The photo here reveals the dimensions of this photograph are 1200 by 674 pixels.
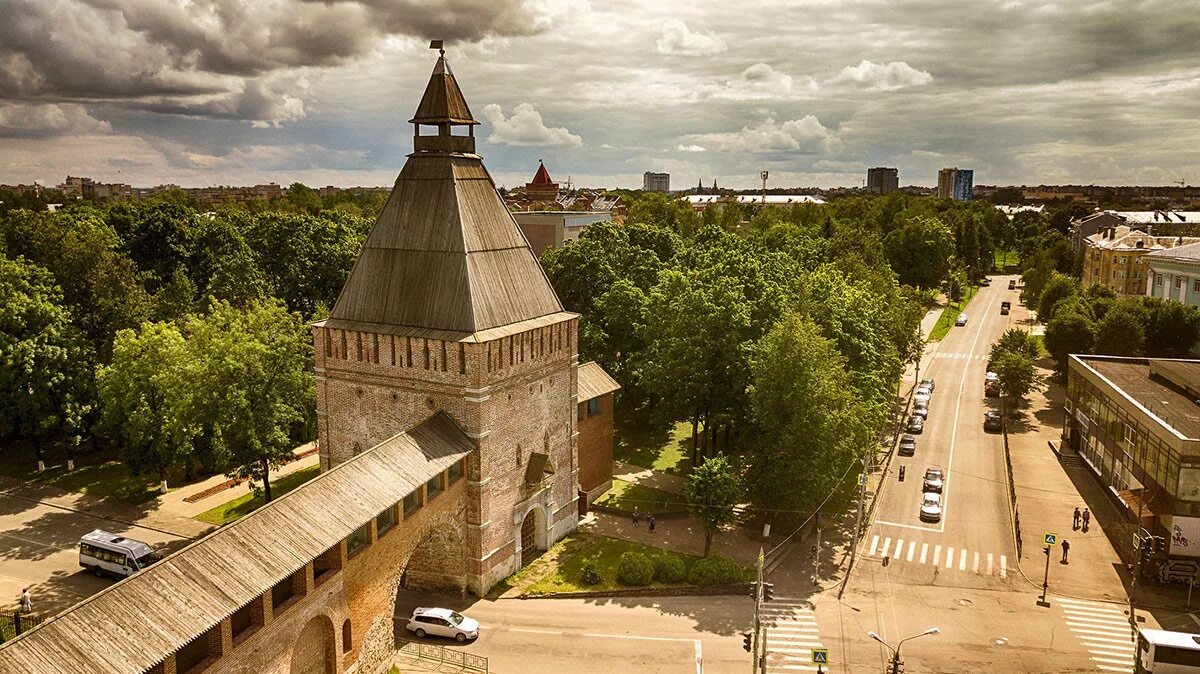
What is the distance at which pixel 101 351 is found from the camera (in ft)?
177

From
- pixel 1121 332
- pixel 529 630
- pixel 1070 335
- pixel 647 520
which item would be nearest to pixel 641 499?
pixel 647 520

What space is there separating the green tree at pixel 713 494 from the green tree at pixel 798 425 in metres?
2.86

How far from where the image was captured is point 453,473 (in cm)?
3325

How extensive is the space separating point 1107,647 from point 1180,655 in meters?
3.91

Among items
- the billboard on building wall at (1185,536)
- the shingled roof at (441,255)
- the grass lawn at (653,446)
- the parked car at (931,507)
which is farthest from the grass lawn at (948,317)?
the shingled roof at (441,255)

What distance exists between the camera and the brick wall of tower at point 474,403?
110ft

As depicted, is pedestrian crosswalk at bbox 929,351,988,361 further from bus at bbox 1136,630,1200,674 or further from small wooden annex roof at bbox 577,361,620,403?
bus at bbox 1136,630,1200,674

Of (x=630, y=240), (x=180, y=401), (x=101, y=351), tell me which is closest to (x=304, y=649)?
(x=180, y=401)

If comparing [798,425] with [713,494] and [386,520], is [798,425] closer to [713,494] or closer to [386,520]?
[713,494]

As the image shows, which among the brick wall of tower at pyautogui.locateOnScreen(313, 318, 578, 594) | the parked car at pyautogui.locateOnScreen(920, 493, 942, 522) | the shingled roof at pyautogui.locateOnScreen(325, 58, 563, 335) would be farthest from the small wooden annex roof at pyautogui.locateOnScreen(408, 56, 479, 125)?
the parked car at pyautogui.locateOnScreen(920, 493, 942, 522)

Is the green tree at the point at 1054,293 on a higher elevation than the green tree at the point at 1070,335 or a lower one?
higher

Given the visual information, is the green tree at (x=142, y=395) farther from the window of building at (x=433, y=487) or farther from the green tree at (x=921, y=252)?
the green tree at (x=921, y=252)

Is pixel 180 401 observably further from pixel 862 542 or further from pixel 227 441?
pixel 862 542

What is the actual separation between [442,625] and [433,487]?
17.9 feet
